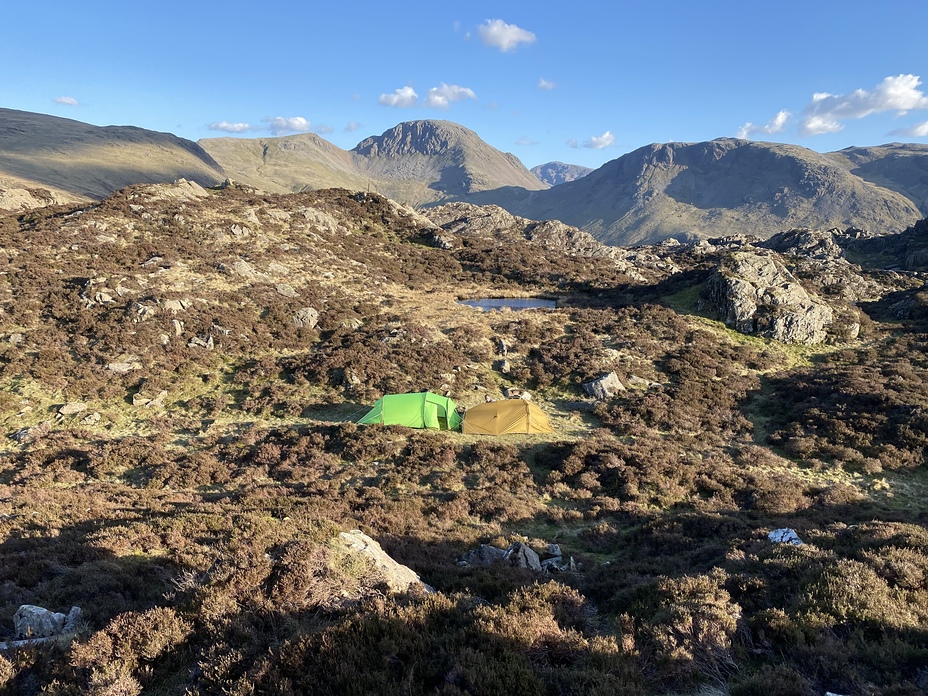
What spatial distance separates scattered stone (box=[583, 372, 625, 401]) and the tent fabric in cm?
418

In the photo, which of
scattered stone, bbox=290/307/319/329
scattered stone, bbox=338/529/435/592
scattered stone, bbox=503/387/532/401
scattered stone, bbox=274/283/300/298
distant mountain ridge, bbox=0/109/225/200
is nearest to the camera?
scattered stone, bbox=338/529/435/592

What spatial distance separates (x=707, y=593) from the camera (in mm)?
7875

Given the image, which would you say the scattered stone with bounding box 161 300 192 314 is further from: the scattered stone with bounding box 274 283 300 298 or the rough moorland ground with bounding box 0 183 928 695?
the scattered stone with bounding box 274 283 300 298

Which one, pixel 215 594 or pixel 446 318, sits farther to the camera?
pixel 446 318

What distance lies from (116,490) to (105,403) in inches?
329

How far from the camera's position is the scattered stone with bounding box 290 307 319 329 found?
3134cm

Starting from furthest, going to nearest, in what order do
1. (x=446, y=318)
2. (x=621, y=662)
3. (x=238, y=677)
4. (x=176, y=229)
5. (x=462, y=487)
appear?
(x=176, y=229)
(x=446, y=318)
(x=462, y=487)
(x=621, y=662)
(x=238, y=677)

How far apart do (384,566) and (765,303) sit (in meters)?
36.0

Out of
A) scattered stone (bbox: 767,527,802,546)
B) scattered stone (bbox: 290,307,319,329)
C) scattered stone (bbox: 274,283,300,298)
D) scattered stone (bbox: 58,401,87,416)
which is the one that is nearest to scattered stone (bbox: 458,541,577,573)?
scattered stone (bbox: 767,527,802,546)

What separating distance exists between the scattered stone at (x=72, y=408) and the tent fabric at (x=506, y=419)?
685 inches

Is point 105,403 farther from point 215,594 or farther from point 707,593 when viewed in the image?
point 707,593

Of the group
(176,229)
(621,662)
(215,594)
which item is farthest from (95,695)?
(176,229)

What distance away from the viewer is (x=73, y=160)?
502 ft

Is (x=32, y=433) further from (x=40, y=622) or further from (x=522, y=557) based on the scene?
(x=522, y=557)
